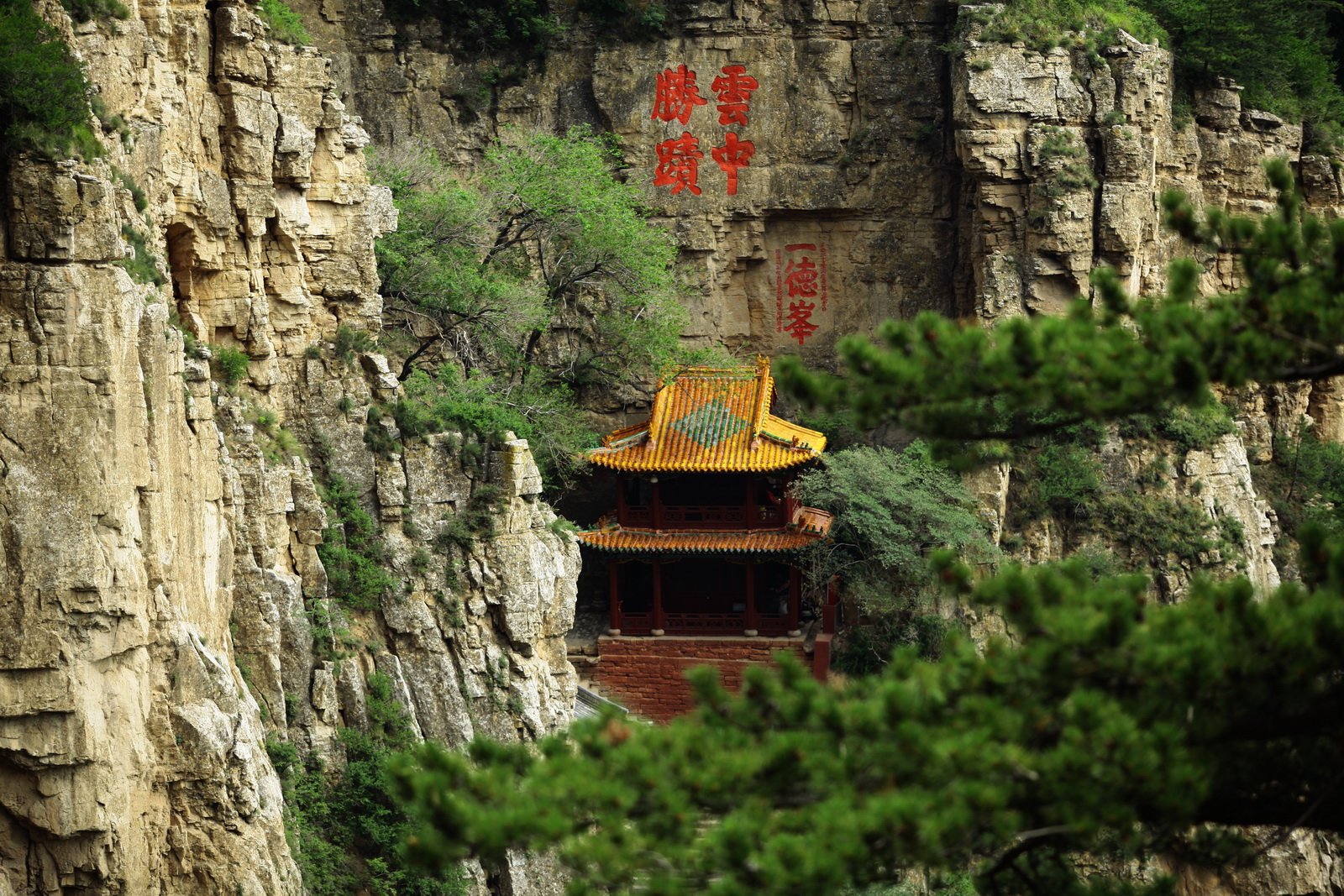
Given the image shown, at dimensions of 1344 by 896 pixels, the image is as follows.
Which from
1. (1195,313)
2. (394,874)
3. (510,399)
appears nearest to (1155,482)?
(510,399)

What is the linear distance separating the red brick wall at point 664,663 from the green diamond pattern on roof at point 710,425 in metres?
3.33

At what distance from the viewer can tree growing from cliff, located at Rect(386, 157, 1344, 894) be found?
30.3 ft

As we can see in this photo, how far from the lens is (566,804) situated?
971 cm

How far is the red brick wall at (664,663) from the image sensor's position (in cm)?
2833

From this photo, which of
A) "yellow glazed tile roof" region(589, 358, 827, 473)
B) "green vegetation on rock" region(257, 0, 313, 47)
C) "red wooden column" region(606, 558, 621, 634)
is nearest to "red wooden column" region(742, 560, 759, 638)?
"yellow glazed tile roof" region(589, 358, 827, 473)

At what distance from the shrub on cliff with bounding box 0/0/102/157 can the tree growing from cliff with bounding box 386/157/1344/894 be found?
8.03 metres

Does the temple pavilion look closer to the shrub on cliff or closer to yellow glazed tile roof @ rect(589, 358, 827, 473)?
yellow glazed tile roof @ rect(589, 358, 827, 473)

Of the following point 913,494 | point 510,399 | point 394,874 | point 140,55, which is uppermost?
point 140,55

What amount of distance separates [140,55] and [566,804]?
11.6 metres

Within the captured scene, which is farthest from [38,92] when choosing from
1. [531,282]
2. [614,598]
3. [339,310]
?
[614,598]

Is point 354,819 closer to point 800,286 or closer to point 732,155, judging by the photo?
point 800,286

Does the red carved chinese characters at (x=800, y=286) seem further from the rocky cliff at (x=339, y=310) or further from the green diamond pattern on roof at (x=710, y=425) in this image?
the green diamond pattern on roof at (x=710, y=425)

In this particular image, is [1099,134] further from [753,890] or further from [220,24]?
[753,890]

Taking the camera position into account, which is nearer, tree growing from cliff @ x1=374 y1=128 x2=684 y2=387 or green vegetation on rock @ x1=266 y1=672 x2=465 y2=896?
green vegetation on rock @ x1=266 y1=672 x2=465 y2=896
